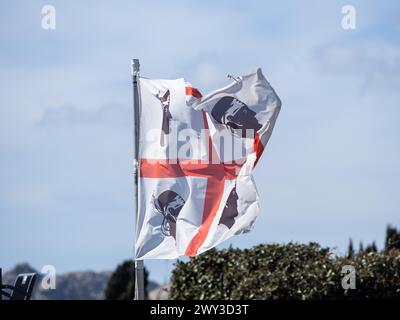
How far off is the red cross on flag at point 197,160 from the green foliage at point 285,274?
30.3 ft

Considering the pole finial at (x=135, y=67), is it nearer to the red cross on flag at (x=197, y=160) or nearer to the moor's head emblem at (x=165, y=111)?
the red cross on flag at (x=197, y=160)

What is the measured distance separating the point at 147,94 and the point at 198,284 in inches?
434

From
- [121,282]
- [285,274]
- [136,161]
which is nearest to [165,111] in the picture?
[136,161]

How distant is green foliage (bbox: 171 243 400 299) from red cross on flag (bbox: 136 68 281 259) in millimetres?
9222

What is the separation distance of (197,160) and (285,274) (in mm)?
9682

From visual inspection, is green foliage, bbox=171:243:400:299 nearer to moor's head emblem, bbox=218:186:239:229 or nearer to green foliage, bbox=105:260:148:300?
moor's head emblem, bbox=218:186:239:229

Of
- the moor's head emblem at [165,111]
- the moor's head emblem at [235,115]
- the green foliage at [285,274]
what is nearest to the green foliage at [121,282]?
the green foliage at [285,274]

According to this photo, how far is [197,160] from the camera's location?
444 inches

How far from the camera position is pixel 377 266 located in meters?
20.8

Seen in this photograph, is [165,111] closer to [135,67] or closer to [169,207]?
[135,67]

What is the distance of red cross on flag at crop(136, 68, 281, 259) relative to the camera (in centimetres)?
1108

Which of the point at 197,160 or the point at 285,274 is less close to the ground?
the point at 197,160
